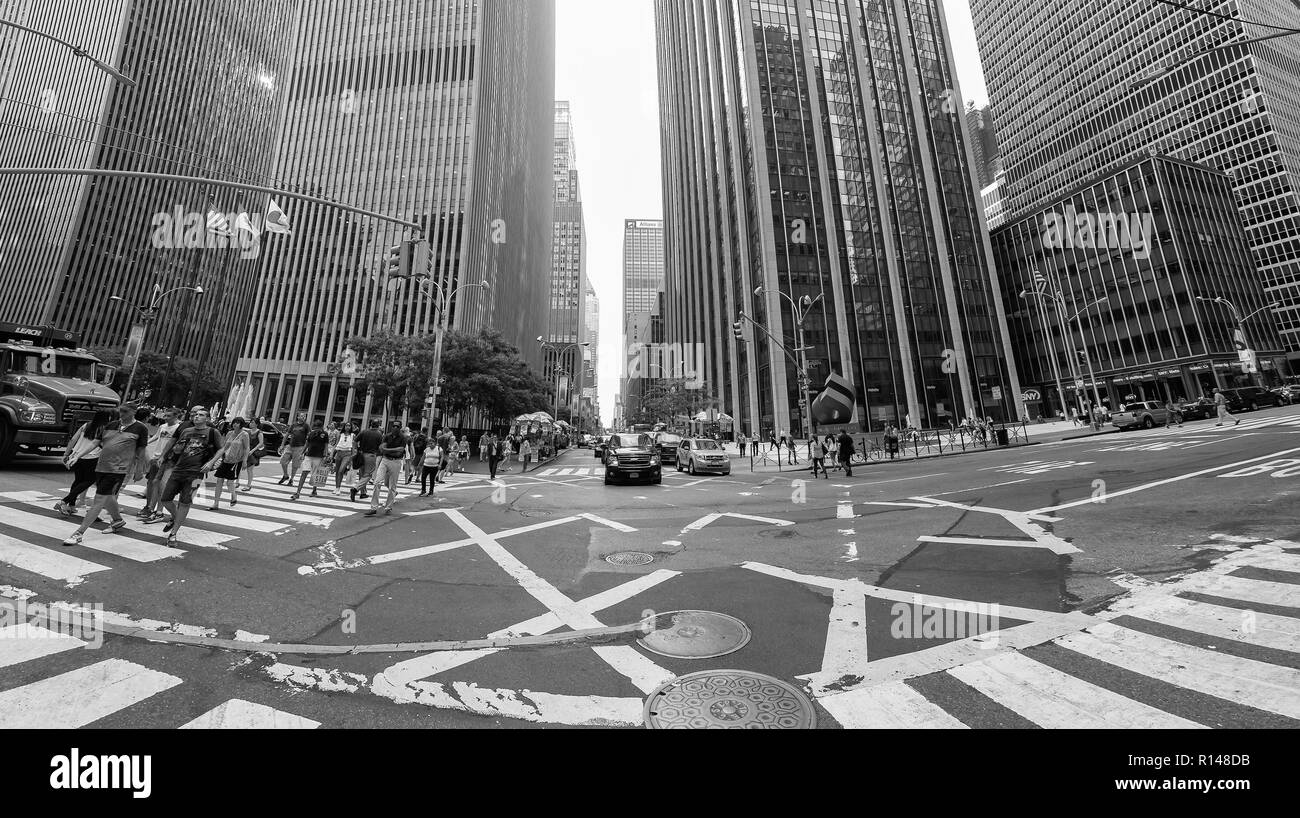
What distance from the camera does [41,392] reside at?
12.8 meters

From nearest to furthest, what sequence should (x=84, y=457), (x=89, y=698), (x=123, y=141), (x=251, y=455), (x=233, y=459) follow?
1. (x=89, y=698)
2. (x=84, y=457)
3. (x=233, y=459)
4. (x=251, y=455)
5. (x=123, y=141)

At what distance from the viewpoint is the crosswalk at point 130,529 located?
5.95 m

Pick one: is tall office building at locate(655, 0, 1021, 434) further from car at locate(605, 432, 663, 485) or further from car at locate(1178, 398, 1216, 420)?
car at locate(605, 432, 663, 485)

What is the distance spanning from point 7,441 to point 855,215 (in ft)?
218

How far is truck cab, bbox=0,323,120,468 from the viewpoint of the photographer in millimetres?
12289

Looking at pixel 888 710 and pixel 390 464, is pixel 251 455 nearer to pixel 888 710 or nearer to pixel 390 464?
pixel 390 464

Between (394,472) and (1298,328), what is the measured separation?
381 ft

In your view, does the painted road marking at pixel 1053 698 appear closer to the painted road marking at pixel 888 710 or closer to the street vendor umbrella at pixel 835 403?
the painted road marking at pixel 888 710

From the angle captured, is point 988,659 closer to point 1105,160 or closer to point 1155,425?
point 1155,425

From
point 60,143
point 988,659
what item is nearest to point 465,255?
point 60,143

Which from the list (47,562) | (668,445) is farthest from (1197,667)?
(668,445)

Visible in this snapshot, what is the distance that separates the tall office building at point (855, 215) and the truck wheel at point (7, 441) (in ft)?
161

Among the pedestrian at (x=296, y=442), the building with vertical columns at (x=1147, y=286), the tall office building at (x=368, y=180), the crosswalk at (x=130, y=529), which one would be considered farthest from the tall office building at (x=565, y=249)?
the crosswalk at (x=130, y=529)

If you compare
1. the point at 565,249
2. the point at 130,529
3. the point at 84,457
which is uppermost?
the point at 565,249
